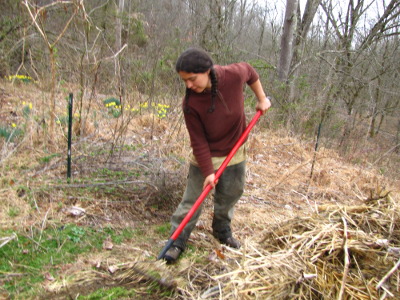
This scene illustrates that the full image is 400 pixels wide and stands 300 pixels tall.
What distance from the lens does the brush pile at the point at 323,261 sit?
1.65 m

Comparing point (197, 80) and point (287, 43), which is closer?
point (197, 80)

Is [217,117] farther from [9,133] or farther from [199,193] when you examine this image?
[9,133]

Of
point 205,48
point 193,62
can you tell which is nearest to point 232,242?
point 193,62

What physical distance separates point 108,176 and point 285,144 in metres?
3.90

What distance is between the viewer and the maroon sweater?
2369 mm

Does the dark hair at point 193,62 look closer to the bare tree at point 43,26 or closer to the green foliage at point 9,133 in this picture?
the bare tree at point 43,26

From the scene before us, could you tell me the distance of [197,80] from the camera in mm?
2193

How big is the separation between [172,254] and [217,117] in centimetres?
112

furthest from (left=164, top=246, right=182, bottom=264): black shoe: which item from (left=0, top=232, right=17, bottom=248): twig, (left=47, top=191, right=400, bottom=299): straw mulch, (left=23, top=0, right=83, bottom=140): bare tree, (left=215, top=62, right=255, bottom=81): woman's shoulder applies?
(left=23, top=0, right=83, bottom=140): bare tree

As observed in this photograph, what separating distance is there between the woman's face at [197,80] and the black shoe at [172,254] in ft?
4.15

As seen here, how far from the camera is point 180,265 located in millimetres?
2555

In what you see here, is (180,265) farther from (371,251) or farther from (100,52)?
(100,52)

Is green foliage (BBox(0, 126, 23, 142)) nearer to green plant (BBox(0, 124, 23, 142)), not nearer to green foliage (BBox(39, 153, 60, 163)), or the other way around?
green plant (BBox(0, 124, 23, 142))

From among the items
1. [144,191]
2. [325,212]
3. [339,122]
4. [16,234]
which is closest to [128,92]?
[144,191]
